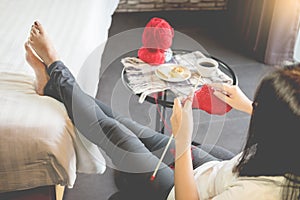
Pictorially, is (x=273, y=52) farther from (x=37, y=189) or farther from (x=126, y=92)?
(x=37, y=189)

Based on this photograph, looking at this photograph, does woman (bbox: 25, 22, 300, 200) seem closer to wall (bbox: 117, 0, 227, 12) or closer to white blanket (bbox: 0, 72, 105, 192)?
white blanket (bbox: 0, 72, 105, 192)

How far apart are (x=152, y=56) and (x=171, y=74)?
4.4 inches

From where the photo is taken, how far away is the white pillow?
1.41 metres

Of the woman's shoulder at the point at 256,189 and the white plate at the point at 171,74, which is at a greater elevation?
the white plate at the point at 171,74

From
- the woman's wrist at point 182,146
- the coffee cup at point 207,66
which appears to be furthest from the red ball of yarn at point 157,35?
the woman's wrist at point 182,146

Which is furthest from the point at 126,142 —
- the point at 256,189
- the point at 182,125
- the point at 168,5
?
the point at 168,5

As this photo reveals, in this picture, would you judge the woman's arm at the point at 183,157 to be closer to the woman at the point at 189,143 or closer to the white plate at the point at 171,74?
the woman at the point at 189,143

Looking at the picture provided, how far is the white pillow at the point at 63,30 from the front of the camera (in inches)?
55.4

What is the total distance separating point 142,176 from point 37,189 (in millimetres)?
323

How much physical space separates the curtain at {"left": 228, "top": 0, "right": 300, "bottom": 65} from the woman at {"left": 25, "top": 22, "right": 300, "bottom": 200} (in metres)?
1.25

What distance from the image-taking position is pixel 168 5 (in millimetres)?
3135

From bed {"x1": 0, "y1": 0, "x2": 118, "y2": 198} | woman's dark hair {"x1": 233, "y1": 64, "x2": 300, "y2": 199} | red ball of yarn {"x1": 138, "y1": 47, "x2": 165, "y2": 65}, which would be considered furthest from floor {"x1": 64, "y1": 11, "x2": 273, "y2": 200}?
woman's dark hair {"x1": 233, "y1": 64, "x2": 300, "y2": 199}

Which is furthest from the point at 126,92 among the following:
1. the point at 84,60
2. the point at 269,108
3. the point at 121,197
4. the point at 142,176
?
the point at 269,108

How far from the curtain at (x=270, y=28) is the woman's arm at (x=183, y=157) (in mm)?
1576
